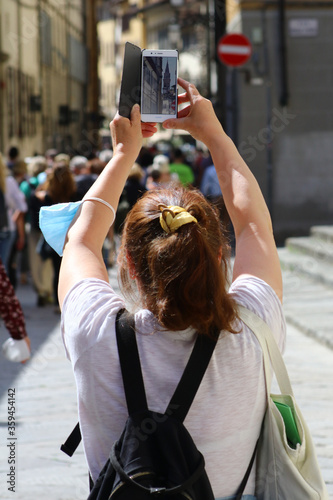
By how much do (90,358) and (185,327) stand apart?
0.75 feet

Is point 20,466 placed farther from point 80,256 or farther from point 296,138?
point 296,138

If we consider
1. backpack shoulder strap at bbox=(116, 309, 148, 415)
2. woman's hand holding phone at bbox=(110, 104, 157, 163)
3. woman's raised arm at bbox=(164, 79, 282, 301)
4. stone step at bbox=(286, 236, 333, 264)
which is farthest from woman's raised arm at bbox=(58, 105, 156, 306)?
stone step at bbox=(286, 236, 333, 264)

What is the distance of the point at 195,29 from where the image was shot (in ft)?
156

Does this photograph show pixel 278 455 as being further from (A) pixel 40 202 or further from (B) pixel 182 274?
(A) pixel 40 202

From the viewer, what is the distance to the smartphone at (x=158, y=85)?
2.40 meters

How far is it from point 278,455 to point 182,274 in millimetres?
486

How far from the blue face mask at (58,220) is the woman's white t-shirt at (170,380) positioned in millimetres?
257

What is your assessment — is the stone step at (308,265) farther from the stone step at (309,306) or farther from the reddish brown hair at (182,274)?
the reddish brown hair at (182,274)

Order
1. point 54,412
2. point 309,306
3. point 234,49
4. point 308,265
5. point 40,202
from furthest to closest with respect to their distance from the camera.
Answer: point 234,49, point 308,265, point 40,202, point 309,306, point 54,412

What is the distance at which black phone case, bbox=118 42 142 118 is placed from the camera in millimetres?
2346

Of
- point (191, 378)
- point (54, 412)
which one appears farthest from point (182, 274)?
point (54, 412)

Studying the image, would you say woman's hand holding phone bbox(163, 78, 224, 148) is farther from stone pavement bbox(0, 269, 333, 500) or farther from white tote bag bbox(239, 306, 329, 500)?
stone pavement bbox(0, 269, 333, 500)

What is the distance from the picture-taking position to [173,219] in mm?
2080

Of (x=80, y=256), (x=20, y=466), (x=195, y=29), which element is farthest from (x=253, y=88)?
(x=195, y=29)
